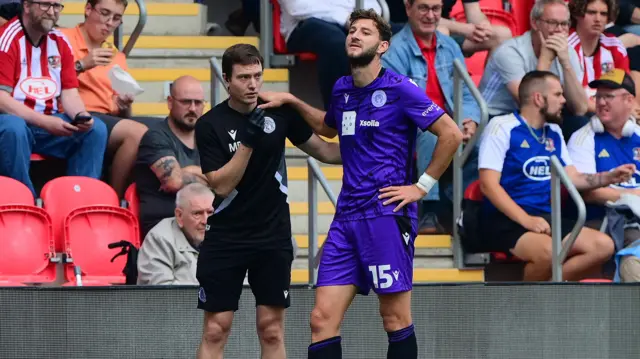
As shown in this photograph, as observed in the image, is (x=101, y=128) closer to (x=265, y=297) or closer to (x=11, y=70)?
(x=11, y=70)

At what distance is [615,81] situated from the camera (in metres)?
10.2

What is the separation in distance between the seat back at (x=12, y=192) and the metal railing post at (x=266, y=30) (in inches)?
106

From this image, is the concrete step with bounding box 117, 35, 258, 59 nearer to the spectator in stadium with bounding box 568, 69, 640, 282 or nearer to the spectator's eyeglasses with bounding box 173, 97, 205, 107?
the spectator's eyeglasses with bounding box 173, 97, 205, 107

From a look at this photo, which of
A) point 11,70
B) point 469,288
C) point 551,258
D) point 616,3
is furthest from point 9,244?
point 616,3

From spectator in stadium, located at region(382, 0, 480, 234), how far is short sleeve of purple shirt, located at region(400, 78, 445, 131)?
10.1 ft

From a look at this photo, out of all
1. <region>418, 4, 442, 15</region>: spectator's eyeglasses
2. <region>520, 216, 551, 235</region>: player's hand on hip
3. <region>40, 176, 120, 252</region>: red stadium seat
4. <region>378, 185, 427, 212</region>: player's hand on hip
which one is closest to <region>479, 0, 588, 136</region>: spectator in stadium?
<region>418, 4, 442, 15</region>: spectator's eyeglasses

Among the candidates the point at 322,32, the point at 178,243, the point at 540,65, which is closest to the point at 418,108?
the point at 178,243

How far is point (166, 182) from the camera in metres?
9.09

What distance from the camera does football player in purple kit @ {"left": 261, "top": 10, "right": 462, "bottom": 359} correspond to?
6848 mm

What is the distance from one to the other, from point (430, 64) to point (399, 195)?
3.53 meters

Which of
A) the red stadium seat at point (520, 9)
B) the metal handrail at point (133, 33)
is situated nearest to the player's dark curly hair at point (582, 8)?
the red stadium seat at point (520, 9)

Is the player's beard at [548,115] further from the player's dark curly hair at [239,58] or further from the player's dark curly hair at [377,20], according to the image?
the player's dark curly hair at [239,58]

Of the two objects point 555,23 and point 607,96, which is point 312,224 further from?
point 555,23

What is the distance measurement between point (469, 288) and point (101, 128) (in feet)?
8.46
